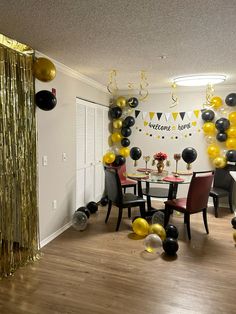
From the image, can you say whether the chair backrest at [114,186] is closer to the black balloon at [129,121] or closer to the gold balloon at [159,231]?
the gold balloon at [159,231]

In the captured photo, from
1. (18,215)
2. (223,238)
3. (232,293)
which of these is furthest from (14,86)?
(223,238)

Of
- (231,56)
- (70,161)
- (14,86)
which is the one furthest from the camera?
(70,161)

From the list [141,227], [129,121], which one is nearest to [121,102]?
[129,121]

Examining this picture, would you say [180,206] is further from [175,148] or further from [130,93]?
[130,93]

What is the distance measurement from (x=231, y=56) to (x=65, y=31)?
6.35 feet

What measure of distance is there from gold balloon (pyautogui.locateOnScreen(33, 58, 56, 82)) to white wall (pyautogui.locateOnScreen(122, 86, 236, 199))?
281 cm

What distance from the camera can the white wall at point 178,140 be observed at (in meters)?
4.94

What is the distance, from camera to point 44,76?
275 centimetres

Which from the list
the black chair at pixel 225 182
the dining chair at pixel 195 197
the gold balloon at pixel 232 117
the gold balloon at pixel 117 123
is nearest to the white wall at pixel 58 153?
the gold balloon at pixel 117 123

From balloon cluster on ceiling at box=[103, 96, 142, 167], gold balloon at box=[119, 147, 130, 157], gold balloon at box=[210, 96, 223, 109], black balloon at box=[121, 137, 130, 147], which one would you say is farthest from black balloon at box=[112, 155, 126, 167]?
gold balloon at box=[210, 96, 223, 109]

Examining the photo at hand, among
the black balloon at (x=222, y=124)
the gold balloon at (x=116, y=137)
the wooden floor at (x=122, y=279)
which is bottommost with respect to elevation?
the wooden floor at (x=122, y=279)

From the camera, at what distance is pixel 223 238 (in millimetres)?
3469

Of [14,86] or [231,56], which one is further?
[231,56]

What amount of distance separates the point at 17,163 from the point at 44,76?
1.00 meters
